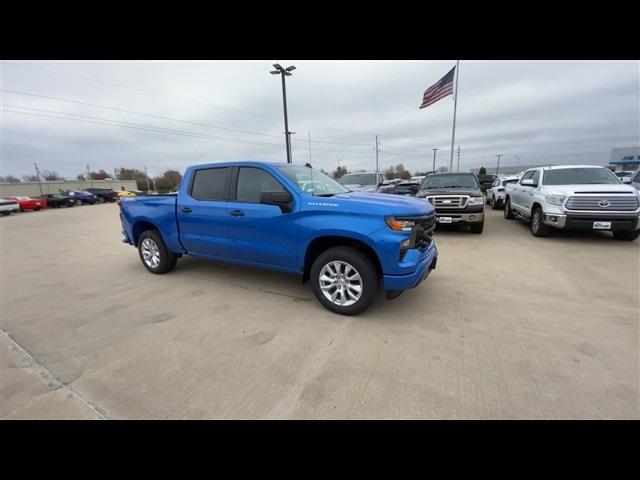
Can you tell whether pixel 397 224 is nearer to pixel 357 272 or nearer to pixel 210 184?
pixel 357 272

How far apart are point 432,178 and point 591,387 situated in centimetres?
764

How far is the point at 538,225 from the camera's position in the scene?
285 inches

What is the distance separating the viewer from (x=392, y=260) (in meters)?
3.14

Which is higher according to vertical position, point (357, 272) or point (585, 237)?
point (357, 272)

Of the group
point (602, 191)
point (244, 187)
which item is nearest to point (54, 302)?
point (244, 187)

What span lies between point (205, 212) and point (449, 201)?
597 centimetres

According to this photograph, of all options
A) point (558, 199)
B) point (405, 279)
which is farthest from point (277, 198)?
point (558, 199)

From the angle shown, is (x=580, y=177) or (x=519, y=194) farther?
(x=519, y=194)

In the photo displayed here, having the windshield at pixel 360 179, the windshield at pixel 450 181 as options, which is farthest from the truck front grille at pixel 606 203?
the windshield at pixel 360 179

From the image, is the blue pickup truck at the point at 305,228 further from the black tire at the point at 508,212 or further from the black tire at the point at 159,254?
the black tire at the point at 508,212

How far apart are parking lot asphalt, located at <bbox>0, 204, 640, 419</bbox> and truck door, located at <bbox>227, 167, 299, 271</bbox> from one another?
0.61 metres

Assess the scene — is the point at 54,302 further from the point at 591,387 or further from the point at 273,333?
the point at 591,387

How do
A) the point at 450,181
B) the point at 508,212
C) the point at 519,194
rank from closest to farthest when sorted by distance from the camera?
the point at 450,181, the point at 519,194, the point at 508,212

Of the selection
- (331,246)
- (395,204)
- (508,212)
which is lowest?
(508,212)
